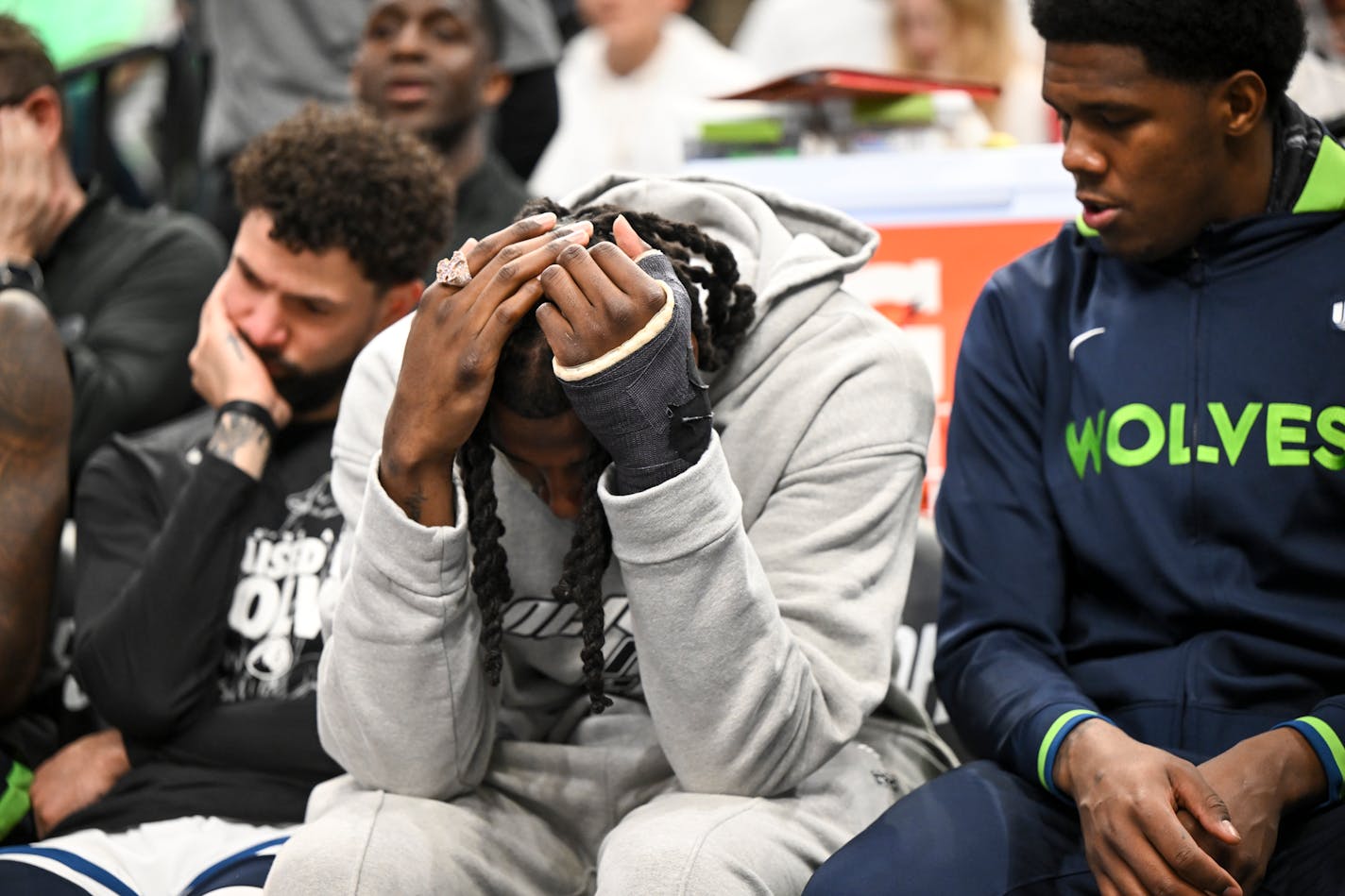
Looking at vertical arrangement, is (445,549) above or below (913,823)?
above


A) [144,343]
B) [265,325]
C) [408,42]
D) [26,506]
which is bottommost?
[26,506]

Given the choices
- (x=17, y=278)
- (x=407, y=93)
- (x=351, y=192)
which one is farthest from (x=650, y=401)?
(x=407, y=93)

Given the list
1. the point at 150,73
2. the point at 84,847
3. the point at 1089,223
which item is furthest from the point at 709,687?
the point at 150,73

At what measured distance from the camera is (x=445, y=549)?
1726 mm

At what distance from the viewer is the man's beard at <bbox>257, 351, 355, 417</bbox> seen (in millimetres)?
2498

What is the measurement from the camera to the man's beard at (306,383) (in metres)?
2.50

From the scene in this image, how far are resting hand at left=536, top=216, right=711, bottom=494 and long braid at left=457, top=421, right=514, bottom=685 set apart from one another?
20cm

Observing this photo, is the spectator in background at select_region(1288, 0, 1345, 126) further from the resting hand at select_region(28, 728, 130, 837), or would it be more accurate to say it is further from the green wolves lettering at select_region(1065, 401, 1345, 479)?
the resting hand at select_region(28, 728, 130, 837)

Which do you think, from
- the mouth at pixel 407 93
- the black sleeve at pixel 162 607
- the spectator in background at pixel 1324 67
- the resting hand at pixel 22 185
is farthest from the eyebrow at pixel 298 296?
the spectator in background at pixel 1324 67

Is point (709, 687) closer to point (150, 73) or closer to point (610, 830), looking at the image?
point (610, 830)

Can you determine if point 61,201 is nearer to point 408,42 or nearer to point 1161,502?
point 408,42

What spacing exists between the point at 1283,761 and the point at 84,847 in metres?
1.41

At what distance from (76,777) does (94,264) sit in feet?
4.02

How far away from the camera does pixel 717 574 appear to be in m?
1.68
